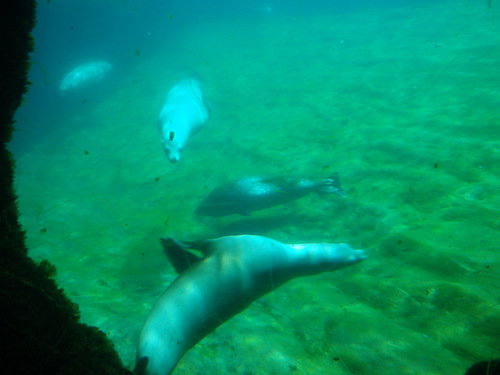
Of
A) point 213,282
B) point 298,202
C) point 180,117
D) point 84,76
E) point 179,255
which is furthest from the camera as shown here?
point 84,76

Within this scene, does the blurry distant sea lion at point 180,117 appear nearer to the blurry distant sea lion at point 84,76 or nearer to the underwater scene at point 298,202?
the underwater scene at point 298,202

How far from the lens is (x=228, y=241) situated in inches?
137

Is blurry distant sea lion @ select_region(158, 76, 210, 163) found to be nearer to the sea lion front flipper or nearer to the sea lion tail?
the sea lion tail

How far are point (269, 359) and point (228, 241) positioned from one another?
48.0 inches

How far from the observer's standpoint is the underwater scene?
2.88 meters

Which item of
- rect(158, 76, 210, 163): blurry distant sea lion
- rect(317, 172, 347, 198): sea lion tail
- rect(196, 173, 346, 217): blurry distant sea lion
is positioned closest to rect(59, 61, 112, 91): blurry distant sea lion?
rect(158, 76, 210, 163): blurry distant sea lion

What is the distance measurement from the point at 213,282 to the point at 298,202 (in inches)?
121

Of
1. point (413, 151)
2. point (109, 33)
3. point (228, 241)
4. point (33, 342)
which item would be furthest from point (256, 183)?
point (109, 33)

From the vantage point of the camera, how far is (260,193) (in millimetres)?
5520

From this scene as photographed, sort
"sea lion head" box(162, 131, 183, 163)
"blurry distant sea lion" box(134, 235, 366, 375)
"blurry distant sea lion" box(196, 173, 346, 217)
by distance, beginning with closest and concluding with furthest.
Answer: "blurry distant sea lion" box(134, 235, 366, 375) < "blurry distant sea lion" box(196, 173, 346, 217) < "sea lion head" box(162, 131, 183, 163)

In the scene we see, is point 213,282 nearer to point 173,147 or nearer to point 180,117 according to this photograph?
point 173,147

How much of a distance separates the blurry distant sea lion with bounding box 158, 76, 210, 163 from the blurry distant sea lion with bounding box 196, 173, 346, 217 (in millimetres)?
2142

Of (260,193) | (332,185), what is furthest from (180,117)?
(332,185)

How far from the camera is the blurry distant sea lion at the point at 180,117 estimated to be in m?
7.55
